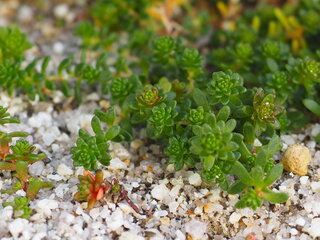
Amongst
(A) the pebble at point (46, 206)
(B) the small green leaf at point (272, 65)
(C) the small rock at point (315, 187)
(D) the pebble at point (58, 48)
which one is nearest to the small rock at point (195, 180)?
(C) the small rock at point (315, 187)

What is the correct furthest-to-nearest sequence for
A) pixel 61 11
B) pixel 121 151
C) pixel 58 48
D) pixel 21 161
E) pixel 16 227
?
pixel 61 11 → pixel 58 48 → pixel 121 151 → pixel 21 161 → pixel 16 227

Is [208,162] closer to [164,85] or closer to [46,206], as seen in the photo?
[164,85]

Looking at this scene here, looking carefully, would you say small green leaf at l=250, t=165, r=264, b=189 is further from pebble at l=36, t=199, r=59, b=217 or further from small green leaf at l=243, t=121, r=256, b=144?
pebble at l=36, t=199, r=59, b=217

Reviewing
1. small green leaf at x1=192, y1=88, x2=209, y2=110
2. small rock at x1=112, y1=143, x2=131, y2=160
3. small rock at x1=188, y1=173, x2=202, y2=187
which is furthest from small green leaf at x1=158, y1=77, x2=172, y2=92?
small rock at x1=188, y1=173, x2=202, y2=187

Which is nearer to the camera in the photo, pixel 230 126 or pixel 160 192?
pixel 230 126

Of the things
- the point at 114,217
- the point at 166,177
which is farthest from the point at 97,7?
the point at 114,217

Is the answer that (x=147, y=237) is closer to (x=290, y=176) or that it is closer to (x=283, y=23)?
(x=290, y=176)

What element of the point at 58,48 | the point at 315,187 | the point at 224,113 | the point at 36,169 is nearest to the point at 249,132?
the point at 224,113
